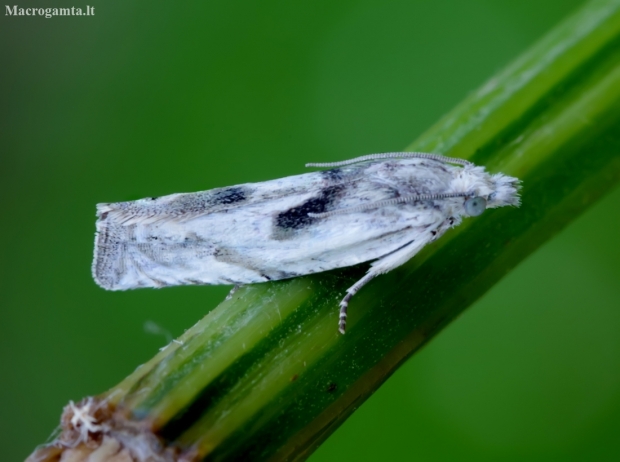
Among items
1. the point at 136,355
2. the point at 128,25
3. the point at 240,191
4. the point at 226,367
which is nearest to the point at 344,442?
the point at 136,355

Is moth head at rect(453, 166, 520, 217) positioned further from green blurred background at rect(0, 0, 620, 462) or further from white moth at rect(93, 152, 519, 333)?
green blurred background at rect(0, 0, 620, 462)

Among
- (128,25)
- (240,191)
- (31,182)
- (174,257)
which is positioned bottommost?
(174,257)

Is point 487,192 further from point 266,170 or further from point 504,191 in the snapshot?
point 266,170

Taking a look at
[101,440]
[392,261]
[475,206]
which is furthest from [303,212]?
[101,440]

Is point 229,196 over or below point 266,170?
below

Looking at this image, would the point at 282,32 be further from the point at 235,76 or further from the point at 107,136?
the point at 107,136

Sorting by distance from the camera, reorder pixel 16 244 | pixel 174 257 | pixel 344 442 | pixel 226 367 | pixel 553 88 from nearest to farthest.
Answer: pixel 226 367
pixel 553 88
pixel 174 257
pixel 344 442
pixel 16 244

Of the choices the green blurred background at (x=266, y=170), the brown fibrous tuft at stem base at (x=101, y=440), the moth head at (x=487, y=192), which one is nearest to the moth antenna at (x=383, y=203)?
the moth head at (x=487, y=192)

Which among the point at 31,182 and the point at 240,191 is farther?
the point at 31,182
